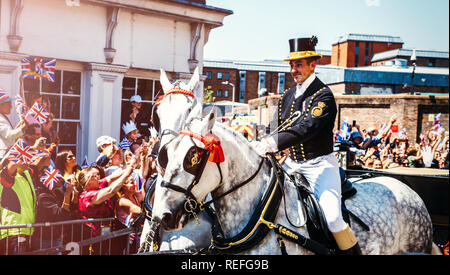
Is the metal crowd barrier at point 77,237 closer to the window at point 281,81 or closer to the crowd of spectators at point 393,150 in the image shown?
the window at point 281,81

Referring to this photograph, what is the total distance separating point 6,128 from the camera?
13.6ft

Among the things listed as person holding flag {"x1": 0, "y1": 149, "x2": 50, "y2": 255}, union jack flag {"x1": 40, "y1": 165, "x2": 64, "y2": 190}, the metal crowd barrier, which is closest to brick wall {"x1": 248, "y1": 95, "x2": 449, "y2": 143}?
the metal crowd barrier

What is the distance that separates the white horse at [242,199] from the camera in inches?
94.5

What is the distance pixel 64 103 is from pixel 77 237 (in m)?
1.66

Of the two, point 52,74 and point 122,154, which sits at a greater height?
point 52,74

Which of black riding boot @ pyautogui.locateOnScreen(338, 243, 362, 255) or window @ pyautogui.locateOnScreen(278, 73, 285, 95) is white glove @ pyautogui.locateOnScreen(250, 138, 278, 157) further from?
window @ pyautogui.locateOnScreen(278, 73, 285, 95)

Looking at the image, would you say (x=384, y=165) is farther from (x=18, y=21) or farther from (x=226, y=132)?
(x=18, y=21)

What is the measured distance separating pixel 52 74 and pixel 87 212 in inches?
63.1

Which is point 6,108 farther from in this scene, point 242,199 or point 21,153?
point 242,199

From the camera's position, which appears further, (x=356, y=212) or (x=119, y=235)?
(x=119, y=235)

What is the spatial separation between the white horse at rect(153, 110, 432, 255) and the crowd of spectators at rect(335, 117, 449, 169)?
113 inches

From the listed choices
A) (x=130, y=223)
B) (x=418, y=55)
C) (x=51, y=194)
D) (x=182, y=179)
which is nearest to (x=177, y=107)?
(x=182, y=179)

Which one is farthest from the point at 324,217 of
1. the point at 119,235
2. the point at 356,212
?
the point at 119,235

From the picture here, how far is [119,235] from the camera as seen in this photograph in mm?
3852
